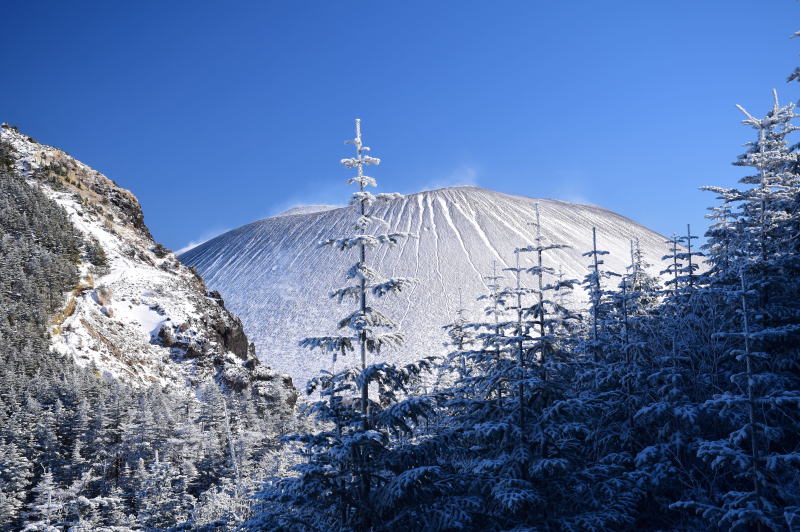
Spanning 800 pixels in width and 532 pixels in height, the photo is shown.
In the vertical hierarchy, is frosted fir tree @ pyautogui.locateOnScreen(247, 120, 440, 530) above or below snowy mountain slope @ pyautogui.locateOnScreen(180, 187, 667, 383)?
below

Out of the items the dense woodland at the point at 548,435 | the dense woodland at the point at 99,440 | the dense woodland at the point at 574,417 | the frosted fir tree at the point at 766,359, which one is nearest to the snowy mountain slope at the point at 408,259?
the dense woodland at the point at 99,440

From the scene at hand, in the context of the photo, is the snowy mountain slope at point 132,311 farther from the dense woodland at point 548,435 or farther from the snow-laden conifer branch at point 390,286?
the snow-laden conifer branch at point 390,286

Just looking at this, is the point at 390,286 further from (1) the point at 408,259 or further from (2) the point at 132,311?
(1) the point at 408,259

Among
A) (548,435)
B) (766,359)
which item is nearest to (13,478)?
(548,435)

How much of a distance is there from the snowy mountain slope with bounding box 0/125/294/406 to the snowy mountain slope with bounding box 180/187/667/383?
39.9ft

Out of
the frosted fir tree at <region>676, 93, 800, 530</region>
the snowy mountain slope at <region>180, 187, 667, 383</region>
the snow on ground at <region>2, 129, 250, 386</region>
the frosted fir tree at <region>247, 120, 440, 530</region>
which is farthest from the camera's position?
the snowy mountain slope at <region>180, 187, 667, 383</region>

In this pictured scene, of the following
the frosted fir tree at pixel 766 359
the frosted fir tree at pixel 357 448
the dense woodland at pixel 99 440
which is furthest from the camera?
the dense woodland at pixel 99 440

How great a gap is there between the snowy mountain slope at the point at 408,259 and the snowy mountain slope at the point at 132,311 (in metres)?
12.2

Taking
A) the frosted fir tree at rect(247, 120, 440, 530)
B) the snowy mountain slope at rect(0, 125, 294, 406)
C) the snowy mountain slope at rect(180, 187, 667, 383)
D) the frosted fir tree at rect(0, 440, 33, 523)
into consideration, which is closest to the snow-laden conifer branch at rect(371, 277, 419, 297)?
the frosted fir tree at rect(247, 120, 440, 530)

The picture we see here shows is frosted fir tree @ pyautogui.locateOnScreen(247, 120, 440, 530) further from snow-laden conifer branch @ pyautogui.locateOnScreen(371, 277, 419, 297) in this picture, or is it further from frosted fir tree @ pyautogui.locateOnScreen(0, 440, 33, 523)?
frosted fir tree @ pyautogui.locateOnScreen(0, 440, 33, 523)

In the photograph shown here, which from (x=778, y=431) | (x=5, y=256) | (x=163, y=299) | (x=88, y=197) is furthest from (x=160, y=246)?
(x=778, y=431)

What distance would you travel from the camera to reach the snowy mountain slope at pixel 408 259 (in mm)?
70938

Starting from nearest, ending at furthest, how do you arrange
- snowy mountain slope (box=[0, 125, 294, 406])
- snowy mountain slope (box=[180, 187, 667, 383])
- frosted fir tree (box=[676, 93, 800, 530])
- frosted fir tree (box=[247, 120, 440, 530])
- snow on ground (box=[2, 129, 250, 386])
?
1. frosted fir tree (box=[247, 120, 440, 530])
2. frosted fir tree (box=[676, 93, 800, 530])
3. snow on ground (box=[2, 129, 250, 386])
4. snowy mountain slope (box=[0, 125, 294, 406])
5. snowy mountain slope (box=[180, 187, 667, 383])

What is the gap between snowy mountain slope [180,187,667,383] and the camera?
70938 millimetres
